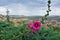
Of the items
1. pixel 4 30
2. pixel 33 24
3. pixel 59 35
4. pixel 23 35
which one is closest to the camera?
pixel 33 24

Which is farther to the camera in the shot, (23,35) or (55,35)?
(55,35)

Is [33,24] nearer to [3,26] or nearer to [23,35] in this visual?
[23,35]

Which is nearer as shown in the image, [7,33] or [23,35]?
[23,35]

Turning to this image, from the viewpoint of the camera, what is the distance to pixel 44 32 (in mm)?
5855

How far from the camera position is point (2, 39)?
5402 millimetres

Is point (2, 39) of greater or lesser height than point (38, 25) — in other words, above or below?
below

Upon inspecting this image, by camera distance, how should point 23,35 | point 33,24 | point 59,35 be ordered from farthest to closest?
point 59,35
point 23,35
point 33,24

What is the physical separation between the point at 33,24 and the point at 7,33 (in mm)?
1369

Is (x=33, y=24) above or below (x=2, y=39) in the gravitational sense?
above

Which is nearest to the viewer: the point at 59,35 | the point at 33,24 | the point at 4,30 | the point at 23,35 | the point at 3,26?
the point at 33,24

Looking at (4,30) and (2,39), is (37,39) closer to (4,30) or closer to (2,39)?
(2,39)

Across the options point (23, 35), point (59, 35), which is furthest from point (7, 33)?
point (59, 35)

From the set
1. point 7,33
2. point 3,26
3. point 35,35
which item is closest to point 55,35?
point 35,35

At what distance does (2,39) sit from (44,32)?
974 millimetres
